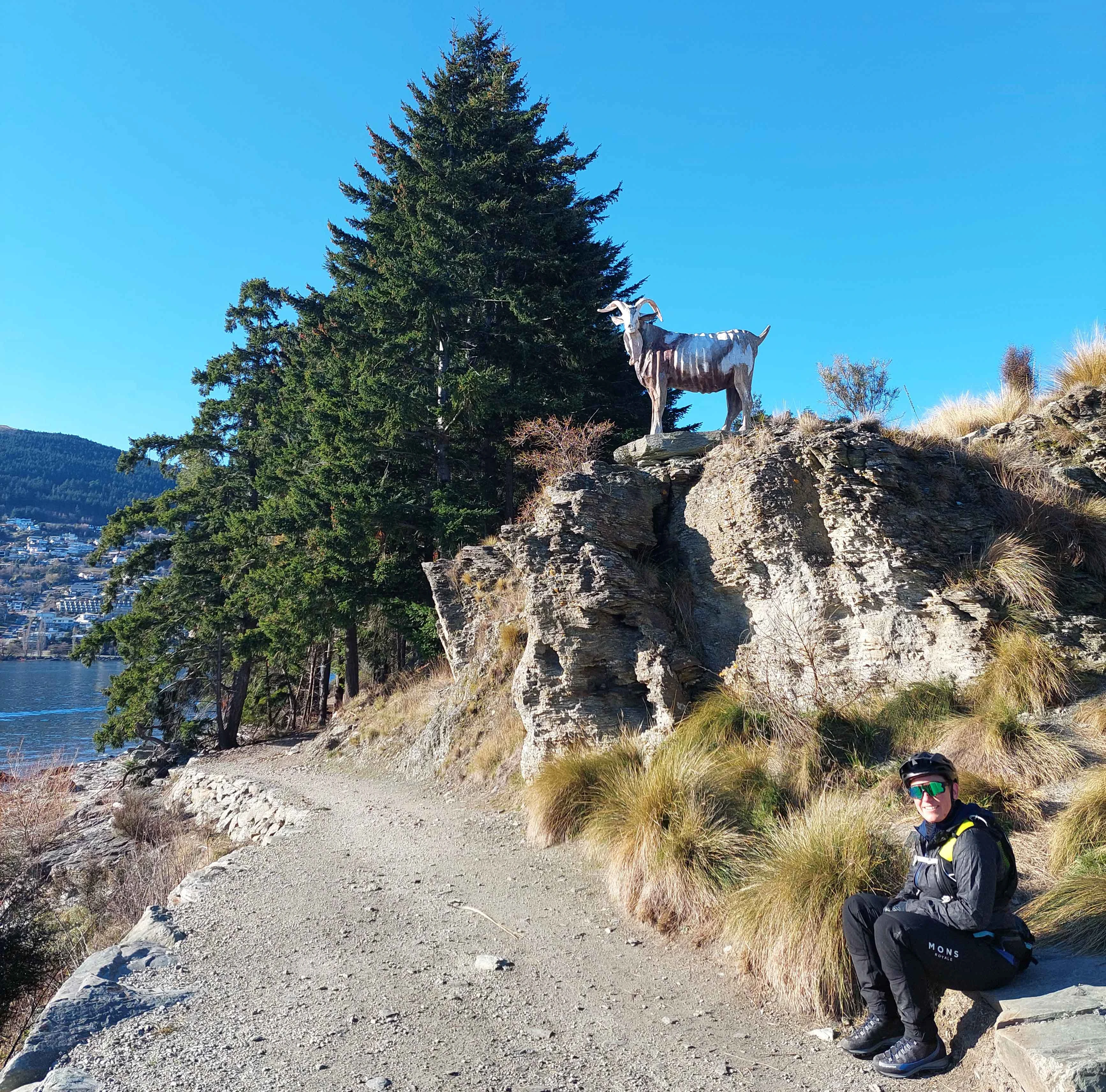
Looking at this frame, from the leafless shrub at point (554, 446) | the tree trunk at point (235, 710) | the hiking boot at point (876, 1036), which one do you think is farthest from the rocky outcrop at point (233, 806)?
the hiking boot at point (876, 1036)

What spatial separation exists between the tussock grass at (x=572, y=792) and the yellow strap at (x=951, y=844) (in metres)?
3.81

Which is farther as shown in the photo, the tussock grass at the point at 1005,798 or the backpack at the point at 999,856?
the tussock grass at the point at 1005,798

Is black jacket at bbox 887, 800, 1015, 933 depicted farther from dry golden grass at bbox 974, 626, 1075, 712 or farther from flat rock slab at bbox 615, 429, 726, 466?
flat rock slab at bbox 615, 429, 726, 466

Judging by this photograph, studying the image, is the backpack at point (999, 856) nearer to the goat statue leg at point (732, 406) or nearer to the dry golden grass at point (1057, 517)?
the dry golden grass at point (1057, 517)

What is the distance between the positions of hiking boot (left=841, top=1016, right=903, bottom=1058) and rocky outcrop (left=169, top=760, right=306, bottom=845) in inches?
301

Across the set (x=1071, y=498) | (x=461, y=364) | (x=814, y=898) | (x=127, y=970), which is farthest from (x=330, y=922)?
(x=461, y=364)

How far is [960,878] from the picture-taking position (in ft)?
11.1

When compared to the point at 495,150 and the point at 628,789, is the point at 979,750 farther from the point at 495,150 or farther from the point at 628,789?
the point at 495,150

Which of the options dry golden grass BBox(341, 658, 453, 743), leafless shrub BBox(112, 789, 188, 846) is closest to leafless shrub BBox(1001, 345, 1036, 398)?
dry golden grass BBox(341, 658, 453, 743)

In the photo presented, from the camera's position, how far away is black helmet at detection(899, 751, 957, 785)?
3586mm

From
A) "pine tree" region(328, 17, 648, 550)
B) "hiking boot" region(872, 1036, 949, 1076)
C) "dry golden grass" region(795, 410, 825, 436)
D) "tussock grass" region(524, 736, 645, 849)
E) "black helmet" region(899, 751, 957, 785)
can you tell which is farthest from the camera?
A: "pine tree" region(328, 17, 648, 550)

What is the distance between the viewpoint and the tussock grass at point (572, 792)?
7367 millimetres

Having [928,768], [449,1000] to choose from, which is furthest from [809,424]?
[449,1000]

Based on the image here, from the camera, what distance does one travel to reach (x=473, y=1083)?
Result: 3631 mm
